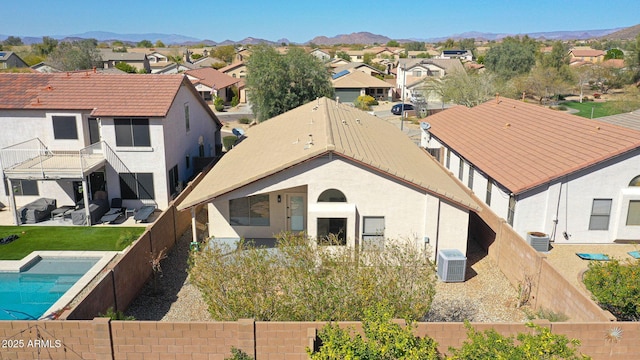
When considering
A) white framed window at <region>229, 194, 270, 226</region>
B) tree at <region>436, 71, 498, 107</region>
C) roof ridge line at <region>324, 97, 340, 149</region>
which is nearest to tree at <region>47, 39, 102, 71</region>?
tree at <region>436, 71, 498, 107</region>

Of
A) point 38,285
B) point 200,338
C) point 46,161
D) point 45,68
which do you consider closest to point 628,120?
point 200,338

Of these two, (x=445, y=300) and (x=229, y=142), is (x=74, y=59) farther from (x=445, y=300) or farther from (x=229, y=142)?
(x=445, y=300)

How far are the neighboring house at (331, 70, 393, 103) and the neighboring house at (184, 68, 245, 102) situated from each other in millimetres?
15034

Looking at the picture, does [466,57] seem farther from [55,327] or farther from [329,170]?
[55,327]

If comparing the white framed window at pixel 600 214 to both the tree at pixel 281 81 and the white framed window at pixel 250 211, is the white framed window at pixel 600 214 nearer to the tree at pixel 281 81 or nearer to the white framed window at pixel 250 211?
the white framed window at pixel 250 211

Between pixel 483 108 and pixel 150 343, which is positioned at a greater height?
pixel 483 108

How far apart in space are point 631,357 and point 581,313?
1630 mm

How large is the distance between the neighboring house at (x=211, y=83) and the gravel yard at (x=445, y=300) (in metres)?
50.0

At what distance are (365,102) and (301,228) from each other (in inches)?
1919

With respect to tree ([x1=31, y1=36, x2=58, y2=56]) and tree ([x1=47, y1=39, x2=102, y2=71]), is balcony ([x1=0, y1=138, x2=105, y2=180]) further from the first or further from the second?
tree ([x1=31, y1=36, x2=58, y2=56])

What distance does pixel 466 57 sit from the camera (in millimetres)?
134125

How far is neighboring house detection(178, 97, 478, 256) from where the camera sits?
17.9 m

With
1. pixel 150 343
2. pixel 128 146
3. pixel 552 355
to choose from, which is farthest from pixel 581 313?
pixel 128 146

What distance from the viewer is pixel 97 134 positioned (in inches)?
1009
